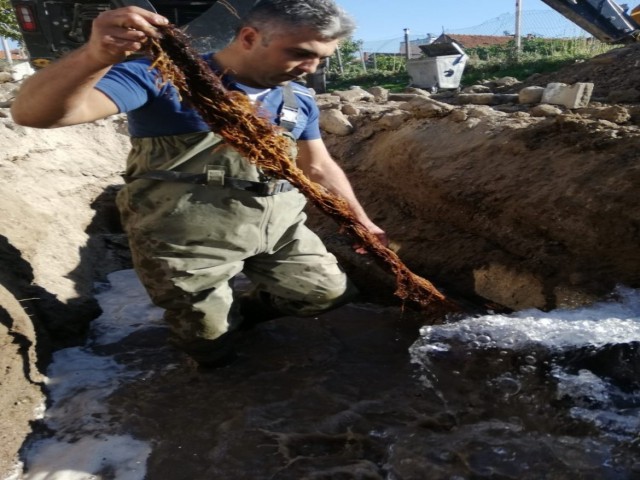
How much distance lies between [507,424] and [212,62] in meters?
1.70

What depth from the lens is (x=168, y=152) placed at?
2188mm

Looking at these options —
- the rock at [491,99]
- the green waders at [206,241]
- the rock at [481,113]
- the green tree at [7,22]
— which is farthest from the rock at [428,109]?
the green tree at [7,22]

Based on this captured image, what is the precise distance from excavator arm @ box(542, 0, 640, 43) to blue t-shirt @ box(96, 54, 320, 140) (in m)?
9.04

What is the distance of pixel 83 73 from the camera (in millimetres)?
1638

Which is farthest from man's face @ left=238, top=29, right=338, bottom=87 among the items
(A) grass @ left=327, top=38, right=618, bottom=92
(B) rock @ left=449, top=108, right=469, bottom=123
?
(A) grass @ left=327, top=38, right=618, bottom=92

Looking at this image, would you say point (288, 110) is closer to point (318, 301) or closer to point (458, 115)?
point (318, 301)

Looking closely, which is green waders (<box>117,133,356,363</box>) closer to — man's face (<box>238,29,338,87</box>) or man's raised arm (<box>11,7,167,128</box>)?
man's face (<box>238,29,338,87</box>)

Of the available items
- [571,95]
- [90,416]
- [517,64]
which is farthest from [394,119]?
[517,64]

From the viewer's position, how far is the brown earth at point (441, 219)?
8.62ft

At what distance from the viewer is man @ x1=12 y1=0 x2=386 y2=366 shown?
170 centimetres

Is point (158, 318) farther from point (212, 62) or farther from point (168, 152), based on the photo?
point (212, 62)

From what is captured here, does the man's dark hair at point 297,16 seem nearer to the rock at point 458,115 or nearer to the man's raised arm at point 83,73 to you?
the man's raised arm at point 83,73

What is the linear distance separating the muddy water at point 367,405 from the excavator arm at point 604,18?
879cm

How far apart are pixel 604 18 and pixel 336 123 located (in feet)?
25.0
